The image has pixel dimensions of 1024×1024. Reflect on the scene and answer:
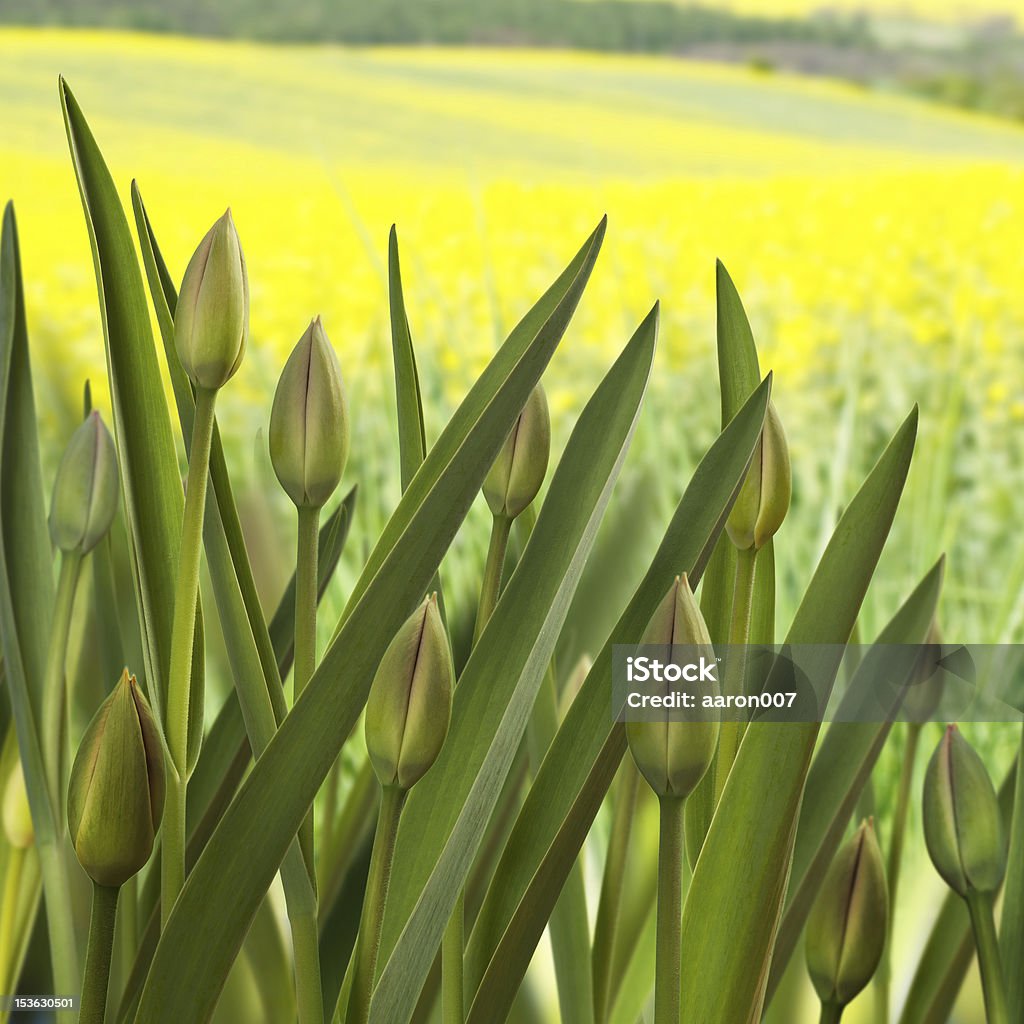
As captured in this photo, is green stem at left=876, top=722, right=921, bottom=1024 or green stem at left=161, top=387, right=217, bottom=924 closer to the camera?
green stem at left=161, top=387, right=217, bottom=924

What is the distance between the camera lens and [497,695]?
19cm

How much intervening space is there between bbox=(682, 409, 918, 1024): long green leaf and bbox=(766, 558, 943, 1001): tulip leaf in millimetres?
42

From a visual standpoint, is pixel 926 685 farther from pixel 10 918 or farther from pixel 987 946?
pixel 10 918

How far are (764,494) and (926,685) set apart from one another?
0.29ft

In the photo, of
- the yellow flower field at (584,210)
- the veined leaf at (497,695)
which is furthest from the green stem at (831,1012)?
the yellow flower field at (584,210)

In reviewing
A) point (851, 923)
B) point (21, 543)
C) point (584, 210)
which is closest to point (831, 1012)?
point (851, 923)

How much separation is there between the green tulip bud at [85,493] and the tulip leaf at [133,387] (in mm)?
63

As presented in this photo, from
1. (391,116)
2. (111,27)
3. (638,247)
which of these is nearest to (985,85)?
(638,247)

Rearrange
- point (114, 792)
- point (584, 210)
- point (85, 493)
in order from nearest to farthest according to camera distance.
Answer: point (114, 792), point (85, 493), point (584, 210)

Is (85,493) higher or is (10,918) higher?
(85,493)

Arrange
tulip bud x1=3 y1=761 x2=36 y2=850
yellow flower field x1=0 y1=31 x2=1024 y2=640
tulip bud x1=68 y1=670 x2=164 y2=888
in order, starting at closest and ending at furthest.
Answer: tulip bud x1=68 y1=670 x2=164 y2=888, tulip bud x1=3 y1=761 x2=36 y2=850, yellow flower field x1=0 y1=31 x2=1024 y2=640

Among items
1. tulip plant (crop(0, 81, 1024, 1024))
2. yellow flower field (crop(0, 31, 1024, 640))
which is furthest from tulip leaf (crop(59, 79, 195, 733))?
yellow flower field (crop(0, 31, 1024, 640))

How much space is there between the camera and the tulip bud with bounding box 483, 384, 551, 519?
22 centimetres

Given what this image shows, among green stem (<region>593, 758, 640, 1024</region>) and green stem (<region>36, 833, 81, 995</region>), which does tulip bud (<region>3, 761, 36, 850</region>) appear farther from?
green stem (<region>593, 758, 640, 1024</region>)
